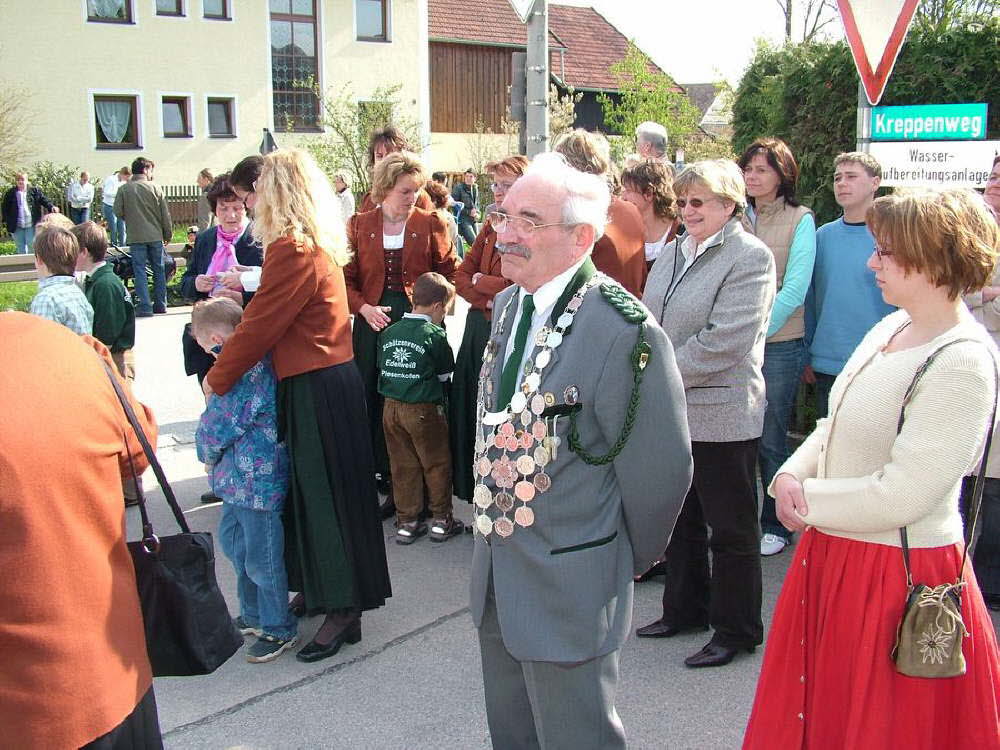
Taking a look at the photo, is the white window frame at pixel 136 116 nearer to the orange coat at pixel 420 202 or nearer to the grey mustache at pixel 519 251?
the orange coat at pixel 420 202

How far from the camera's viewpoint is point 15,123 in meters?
26.5

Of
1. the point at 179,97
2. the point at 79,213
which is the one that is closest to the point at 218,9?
the point at 179,97

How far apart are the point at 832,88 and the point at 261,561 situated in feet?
17.9

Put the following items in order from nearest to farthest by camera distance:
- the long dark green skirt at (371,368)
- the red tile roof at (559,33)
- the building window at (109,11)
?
the long dark green skirt at (371,368) < the building window at (109,11) < the red tile roof at (559,33)

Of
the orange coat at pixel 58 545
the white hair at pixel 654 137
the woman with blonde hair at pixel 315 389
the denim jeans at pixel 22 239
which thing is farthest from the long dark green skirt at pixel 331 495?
the denim jeans at pixel 22 239

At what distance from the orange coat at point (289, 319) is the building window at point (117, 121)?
2763 centimetres

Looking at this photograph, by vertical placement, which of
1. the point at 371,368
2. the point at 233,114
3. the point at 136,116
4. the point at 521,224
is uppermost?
the point at 233,114

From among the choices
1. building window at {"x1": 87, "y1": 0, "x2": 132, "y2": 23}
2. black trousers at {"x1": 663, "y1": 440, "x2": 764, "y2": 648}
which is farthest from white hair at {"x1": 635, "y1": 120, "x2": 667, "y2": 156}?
building window at {"x1": 87, "y1": 0, "x2": 132, "y2": 23}

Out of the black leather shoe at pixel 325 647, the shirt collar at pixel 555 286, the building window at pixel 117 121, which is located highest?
the building window at pixel 117 121

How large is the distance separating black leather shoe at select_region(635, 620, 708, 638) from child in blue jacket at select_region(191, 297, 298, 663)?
1540mm

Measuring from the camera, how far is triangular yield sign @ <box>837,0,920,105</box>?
489cm

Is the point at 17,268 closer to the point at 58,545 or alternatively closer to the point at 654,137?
the point at 654,137

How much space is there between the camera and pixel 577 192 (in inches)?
102

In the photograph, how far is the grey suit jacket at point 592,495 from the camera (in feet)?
8.26
